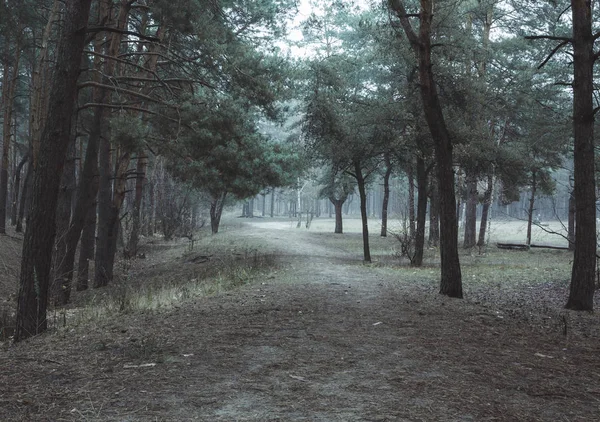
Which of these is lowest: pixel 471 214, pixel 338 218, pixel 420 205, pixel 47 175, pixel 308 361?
pixel 308 361

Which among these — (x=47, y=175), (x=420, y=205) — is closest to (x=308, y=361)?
(x=47, y=175)

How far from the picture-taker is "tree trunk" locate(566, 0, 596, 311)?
9109 mm

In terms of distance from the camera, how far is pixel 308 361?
196 inches

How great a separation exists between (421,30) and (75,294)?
1222 cm

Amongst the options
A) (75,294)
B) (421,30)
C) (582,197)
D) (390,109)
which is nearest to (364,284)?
(582,197)

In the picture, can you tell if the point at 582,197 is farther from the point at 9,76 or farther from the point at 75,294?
the point at 9,76

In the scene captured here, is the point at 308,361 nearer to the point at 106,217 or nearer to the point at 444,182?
the point at 444,182

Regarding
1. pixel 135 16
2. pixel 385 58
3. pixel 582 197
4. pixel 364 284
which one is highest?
pixel 135 16

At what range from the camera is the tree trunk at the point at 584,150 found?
29.9 ft

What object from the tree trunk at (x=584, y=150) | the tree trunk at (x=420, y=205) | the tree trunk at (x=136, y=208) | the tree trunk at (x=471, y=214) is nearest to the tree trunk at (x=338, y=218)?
the tree trunk at (x=471, y=214)

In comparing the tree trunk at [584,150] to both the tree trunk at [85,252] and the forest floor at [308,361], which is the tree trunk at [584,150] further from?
the tree trunk at [85,252]

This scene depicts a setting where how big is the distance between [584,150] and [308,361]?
731 centimetres

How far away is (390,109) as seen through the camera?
16.8m

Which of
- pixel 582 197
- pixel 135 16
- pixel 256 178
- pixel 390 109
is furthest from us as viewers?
pixel 135 16
